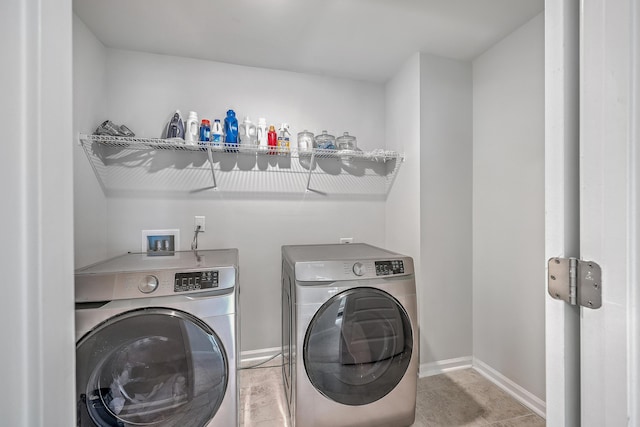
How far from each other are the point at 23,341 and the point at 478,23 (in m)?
2.37

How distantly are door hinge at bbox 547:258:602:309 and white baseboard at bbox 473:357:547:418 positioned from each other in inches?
55.6

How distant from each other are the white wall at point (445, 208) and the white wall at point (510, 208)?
3.0 inches

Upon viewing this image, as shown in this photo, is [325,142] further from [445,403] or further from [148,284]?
[445,403]

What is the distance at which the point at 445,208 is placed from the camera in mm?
2027

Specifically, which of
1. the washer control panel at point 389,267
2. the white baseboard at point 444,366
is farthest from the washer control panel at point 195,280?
the white baseboard at point 444,366

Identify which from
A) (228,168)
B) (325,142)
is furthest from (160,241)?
(325,142)

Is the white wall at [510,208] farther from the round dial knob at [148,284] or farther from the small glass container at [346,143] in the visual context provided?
the round dial knob at [148,284]

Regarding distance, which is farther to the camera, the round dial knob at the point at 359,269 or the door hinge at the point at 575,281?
the round dial knob at the point at 359,269

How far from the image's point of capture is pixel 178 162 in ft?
6.57

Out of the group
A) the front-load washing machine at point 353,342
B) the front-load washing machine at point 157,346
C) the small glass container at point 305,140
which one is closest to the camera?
the front-load washing machine at point 157,346

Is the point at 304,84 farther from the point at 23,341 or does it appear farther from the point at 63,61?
the point at 23,341

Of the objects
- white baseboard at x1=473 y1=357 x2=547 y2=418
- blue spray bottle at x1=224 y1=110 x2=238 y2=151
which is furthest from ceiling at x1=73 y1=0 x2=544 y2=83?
white baseboard at x1=473 y1=357 x2=547 y2=418

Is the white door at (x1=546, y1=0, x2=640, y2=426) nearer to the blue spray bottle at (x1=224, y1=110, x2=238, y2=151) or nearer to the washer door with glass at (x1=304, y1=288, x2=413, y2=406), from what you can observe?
the washer door with glass at (x1=304, y1=288, x2=413, y2=406)

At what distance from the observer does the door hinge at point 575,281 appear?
1.68 feet
